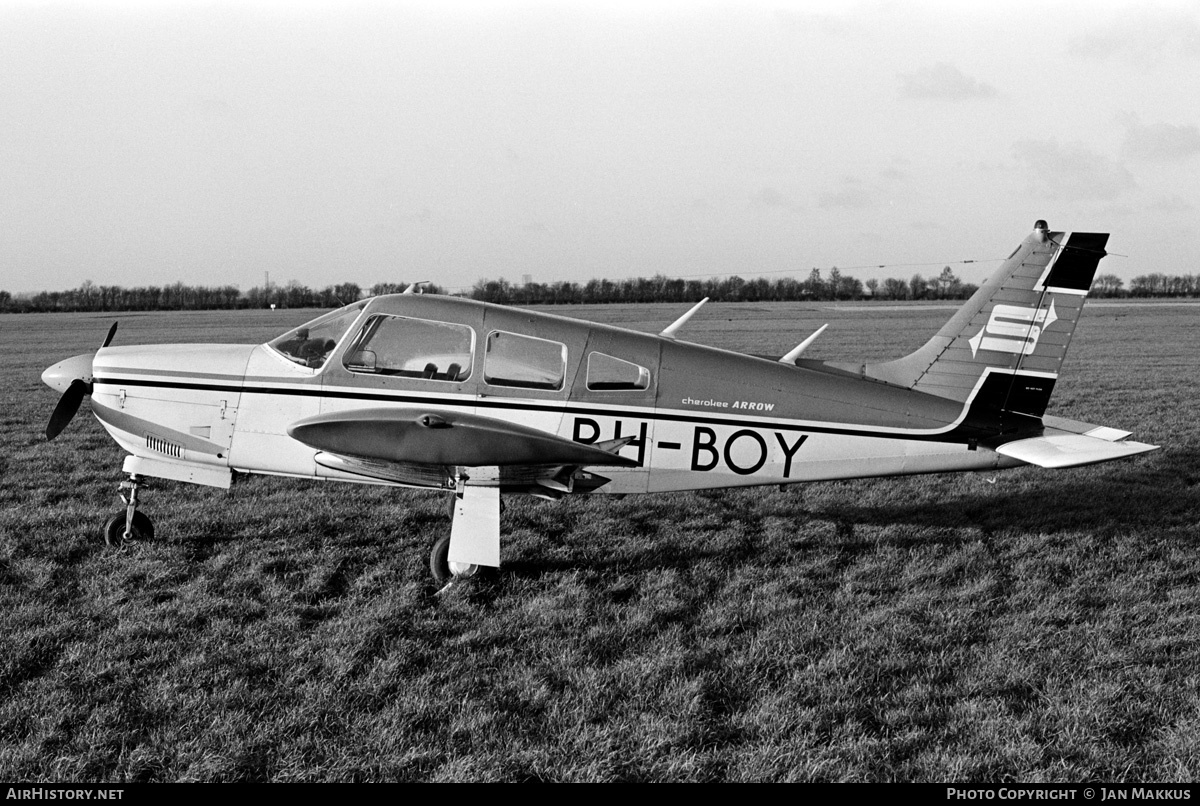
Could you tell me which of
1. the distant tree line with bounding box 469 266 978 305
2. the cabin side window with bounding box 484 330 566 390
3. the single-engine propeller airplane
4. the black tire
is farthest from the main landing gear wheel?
the distant tree line with bounding box 469 266 978 305

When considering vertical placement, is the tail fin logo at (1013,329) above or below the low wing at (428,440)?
above

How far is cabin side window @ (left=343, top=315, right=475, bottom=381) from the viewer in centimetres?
678

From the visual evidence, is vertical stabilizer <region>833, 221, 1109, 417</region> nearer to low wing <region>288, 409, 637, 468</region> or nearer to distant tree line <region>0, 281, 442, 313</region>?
low wing <region>288, 409, 637, 468</region>

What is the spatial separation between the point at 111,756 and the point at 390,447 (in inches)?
98.0

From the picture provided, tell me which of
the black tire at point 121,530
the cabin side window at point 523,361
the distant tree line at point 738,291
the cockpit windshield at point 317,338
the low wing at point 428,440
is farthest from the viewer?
the distant tree line at point 738,291

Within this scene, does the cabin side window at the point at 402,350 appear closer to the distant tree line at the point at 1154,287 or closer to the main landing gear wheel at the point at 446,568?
the main landing gear wheel at the point at 446,568

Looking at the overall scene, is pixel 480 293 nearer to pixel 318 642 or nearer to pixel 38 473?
pixel 38 473

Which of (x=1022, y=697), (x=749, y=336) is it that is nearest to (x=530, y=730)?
(x=1022, y=697)

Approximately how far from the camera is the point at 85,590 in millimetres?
6078

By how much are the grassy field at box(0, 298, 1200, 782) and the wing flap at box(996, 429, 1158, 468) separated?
37.8 inches

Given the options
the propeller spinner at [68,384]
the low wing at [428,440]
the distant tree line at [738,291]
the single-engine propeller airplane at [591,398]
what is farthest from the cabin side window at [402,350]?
the distant tree line at [738,291]

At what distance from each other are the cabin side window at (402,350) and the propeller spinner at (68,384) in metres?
2.25

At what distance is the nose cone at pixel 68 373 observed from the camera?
707 cm

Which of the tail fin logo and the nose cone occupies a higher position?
the tail fin logo
